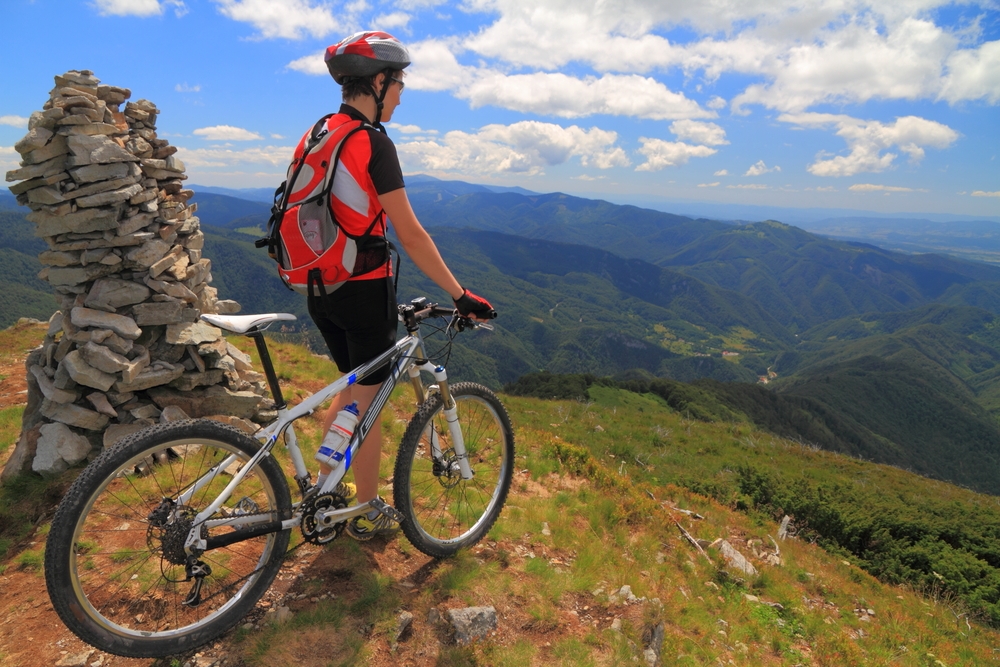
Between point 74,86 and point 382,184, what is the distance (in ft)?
21.1

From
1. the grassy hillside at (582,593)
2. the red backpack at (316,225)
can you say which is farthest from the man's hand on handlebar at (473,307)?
the grassy hillside at (582,593)

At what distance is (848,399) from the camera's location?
146250 millimetres

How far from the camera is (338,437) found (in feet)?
12.1

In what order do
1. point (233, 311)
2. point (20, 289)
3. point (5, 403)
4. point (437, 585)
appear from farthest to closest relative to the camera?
point (20, 289)
point (233, 311)
point (5, 403)
point (437, 585)

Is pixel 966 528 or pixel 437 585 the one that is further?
pixel 966 528

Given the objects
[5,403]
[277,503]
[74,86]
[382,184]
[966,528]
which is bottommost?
[966,528]

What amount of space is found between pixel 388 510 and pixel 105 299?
211 inches

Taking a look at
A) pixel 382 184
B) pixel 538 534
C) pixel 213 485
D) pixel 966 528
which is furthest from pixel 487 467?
pixel 966 528

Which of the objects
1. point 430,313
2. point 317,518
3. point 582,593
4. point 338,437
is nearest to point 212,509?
point 317,518

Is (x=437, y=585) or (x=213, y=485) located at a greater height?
(x=213, y=485)

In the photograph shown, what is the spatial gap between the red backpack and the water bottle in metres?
0.94

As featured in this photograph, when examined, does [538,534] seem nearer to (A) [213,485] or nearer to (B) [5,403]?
(A) [213,485]

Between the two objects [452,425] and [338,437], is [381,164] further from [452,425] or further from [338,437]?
[452,425]

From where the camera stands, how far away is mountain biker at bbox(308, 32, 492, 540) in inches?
128
